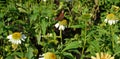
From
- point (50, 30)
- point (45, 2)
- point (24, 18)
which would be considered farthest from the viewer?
point (45, 2)

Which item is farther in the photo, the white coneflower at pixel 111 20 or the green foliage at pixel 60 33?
the white coneflower at pixel 111 20

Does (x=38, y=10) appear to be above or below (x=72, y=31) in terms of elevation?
above

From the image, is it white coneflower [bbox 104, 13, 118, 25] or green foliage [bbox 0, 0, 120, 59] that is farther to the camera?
white coneflower [bbox 104, 13, 118, 25]

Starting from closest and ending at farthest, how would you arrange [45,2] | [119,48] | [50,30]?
1. [119,48]
2. [50,30]
3. [45,2]

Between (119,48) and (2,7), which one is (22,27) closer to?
(2,7)

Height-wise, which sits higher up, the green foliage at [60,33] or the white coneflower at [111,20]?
the white coneflower at [111,20]

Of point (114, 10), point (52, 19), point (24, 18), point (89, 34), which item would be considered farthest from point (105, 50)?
point (24, 18)

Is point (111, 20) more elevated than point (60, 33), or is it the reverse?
point (111, 20)

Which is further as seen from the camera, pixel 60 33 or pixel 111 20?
pixel 60 33

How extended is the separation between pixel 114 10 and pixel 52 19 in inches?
29.8

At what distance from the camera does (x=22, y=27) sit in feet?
9.99

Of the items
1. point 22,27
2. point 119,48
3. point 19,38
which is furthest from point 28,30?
point 119,48

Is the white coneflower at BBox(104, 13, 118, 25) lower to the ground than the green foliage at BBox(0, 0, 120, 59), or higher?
higher

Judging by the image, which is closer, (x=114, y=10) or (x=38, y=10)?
(x=38, y=10)
